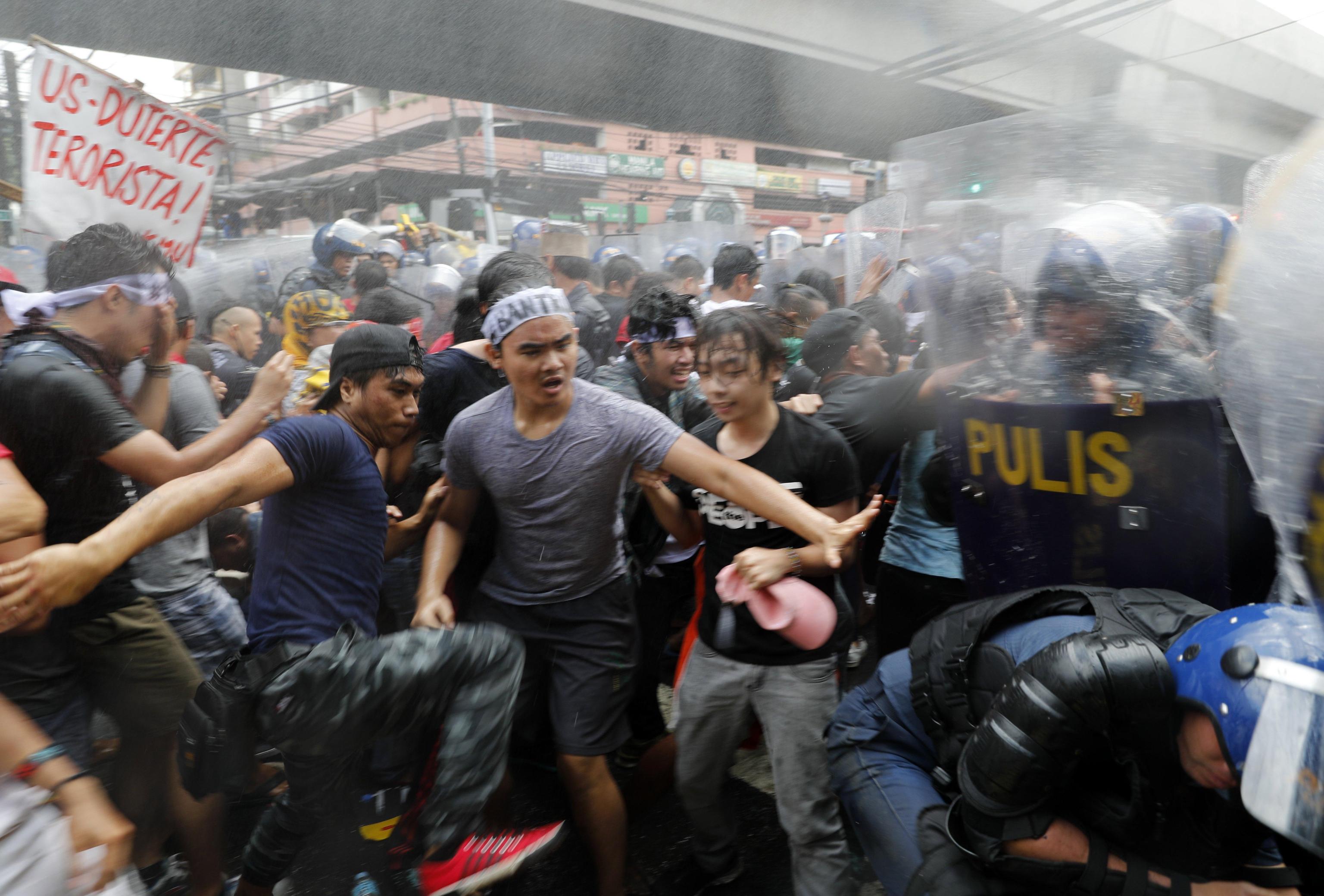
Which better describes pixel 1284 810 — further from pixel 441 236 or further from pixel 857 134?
pixel 857 134

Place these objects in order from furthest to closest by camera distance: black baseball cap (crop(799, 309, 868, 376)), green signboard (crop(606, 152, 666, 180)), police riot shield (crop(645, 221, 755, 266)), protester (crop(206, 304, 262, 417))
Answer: green signboard (crop(606, 152, 666, 180))
police riot shield (crop(645, 221, 755, 266))
protester (crop(206, 304, 262, 417))
black baseball cap (crop(799, 309, 868, 376))

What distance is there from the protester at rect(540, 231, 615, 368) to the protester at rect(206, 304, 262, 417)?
1.54m

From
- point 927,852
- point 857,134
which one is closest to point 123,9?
point 927,852

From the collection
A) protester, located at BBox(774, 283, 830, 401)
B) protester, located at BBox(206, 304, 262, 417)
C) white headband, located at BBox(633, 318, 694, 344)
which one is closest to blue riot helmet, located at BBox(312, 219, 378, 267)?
protester, located at BBox(206, 304, 262, 417)

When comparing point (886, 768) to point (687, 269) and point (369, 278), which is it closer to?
point (369, 278)

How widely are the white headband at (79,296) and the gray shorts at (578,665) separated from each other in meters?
1.24

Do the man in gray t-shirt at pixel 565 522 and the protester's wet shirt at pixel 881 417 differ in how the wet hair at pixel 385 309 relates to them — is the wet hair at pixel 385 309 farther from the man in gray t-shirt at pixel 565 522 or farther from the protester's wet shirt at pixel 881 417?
the protester's wet shirt at pixel 881 417

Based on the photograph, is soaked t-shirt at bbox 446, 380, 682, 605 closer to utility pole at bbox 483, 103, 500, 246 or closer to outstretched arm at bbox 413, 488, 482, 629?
outstretched arm at bbox 413, 488, 482, 629

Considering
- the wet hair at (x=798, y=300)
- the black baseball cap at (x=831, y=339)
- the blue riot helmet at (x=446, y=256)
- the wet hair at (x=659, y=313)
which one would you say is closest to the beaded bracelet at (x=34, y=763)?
the wet hair at (x=659, y=313)

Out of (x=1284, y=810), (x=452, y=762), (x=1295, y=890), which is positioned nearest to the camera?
(x=1284, y=810)

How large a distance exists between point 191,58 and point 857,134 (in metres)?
9.86

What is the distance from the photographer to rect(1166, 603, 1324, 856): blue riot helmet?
1170 mm

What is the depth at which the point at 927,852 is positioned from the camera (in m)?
1.77

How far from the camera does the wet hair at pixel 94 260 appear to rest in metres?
2.19
